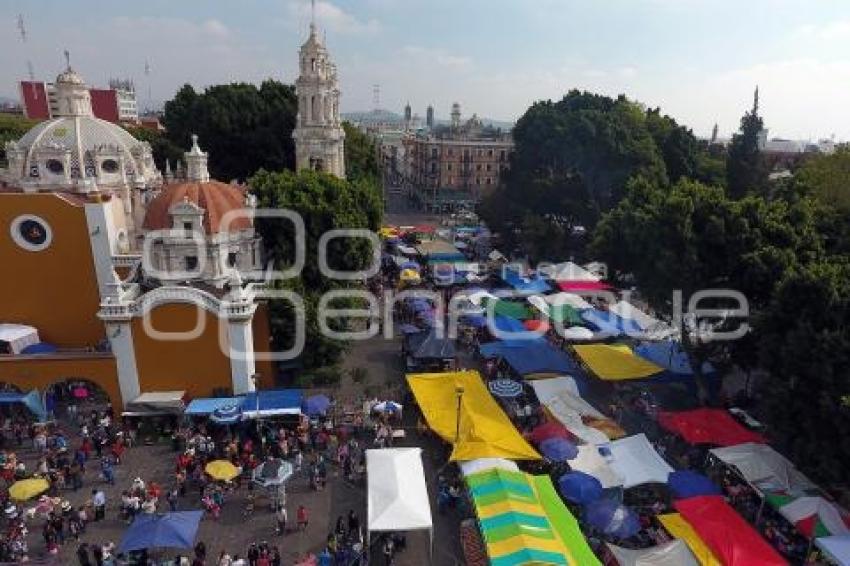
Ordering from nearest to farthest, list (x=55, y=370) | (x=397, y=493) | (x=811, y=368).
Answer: (x=397, y=493), (x=811, y=368), (x=55, y=370)

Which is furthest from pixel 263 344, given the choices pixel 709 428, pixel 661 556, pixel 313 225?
A: pixel 709 428

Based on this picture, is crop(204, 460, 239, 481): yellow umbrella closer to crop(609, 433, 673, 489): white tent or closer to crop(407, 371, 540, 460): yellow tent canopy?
crop(407, 371, 540, 460): yellow tent canopy

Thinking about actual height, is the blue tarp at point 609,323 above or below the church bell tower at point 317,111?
below

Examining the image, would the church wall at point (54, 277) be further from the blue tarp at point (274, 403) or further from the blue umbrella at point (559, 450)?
the blue umbrella at point (559, 450)

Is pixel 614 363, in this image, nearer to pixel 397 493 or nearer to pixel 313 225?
pixel 397 493

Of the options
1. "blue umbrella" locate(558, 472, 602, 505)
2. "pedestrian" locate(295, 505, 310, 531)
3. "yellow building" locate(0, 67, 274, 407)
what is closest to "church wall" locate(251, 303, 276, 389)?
"yellow building" locate(0, 67, 274, 407)

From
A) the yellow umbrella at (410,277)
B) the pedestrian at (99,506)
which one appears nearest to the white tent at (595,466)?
the pedestrian at (99,506)
